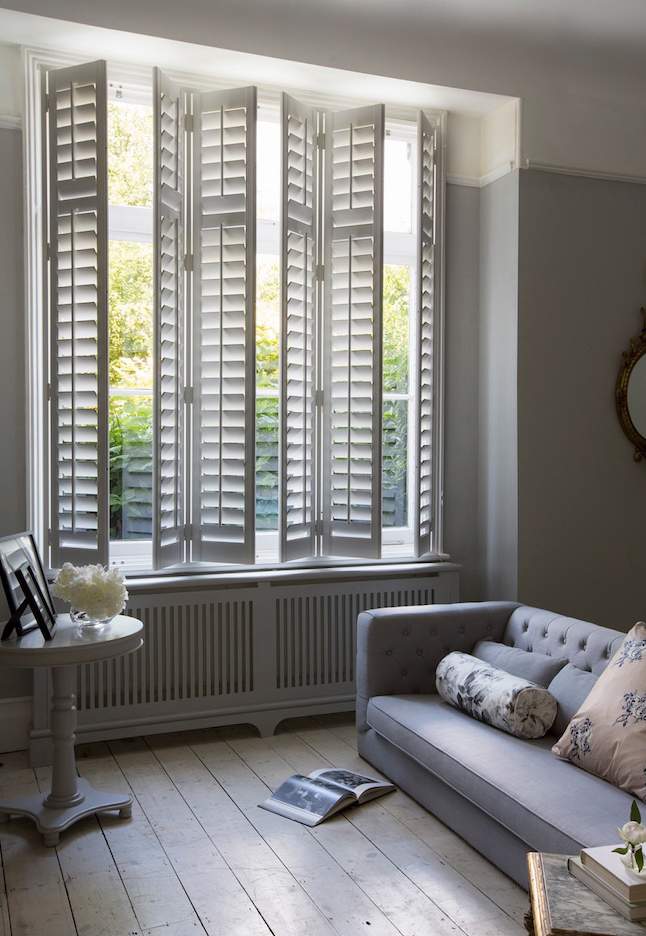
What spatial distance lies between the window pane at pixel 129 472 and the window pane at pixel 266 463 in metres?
0.50

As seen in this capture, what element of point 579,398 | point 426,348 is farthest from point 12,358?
point 579,398

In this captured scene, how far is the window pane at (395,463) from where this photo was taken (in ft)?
14.1

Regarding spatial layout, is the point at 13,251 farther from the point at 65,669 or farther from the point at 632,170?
the point at 632,170

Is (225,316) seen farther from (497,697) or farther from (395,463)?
(497,697)

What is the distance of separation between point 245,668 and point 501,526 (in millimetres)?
1389

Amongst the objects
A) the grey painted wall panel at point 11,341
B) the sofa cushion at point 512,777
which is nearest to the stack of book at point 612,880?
the sofa cushion at point 512,777

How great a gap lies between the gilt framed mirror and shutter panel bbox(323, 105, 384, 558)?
120 centimetres

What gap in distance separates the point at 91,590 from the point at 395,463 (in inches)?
74.3

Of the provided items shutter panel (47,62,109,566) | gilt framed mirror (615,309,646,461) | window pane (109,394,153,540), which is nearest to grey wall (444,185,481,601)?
gilt framed mirror (615,309,646,461)

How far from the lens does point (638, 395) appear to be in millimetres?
4246

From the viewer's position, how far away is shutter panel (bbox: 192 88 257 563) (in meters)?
3.81

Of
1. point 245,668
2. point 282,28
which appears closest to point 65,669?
point 245,668

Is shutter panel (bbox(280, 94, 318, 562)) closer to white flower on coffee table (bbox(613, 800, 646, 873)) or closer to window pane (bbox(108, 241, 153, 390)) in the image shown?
window pane (bbox(108, 241, 153, 390))

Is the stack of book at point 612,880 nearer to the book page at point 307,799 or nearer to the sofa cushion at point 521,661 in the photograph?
the sofa cushion at point 521,661
